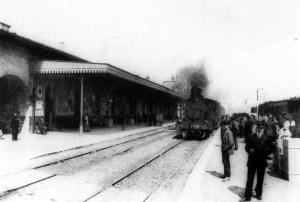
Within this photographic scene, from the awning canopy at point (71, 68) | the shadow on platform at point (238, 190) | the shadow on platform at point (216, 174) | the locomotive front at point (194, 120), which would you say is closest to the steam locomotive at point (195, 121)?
the locomotive front at point (194, 120)

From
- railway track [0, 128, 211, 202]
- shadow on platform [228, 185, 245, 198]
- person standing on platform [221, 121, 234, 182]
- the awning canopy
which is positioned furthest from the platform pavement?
the awning canopy

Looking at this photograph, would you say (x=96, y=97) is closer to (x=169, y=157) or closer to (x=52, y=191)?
(x=169, y=157)

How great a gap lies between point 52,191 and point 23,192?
0.57 m

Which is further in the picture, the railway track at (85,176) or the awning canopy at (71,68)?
the awning canopy at (71,68)

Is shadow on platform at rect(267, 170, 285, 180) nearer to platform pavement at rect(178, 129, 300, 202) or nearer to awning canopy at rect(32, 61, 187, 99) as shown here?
platform pavement at rect(178, 129, 300, 202)

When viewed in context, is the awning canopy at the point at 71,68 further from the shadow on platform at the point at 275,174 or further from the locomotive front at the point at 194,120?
the shadow on platform at the point at 275,174

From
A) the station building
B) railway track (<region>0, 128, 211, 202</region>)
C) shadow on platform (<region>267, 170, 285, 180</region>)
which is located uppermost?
the station building

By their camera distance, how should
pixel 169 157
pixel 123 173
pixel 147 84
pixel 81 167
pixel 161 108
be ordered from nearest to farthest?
1. pixel 123 173
2. pixel 81 167
3. pixel 169 157
4. pixel 147 84
5. pixel 161 108

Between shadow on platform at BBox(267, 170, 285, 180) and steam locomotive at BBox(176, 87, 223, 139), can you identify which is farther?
steam locomotive at BBox(176, 87, 223, 139)

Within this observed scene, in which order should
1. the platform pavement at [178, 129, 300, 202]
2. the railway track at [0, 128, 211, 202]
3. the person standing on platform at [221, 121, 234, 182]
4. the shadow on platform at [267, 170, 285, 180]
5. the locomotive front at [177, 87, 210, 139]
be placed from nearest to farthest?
1. the platform pavement at [178, 129, 300, 202]
2. the railway track at [0, 128, 211, 202]
3. the person standing on platform at [221, 121, 234, 182]
4. the shadow on platform at [267, 170, 285, 180]
5. the locomotive front at [177, 87, 210, 139]

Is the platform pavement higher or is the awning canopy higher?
the awning canopy

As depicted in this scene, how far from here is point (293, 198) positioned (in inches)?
233

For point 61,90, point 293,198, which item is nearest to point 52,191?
point 293,198

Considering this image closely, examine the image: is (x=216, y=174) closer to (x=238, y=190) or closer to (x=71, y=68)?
(x=238, y=190)
